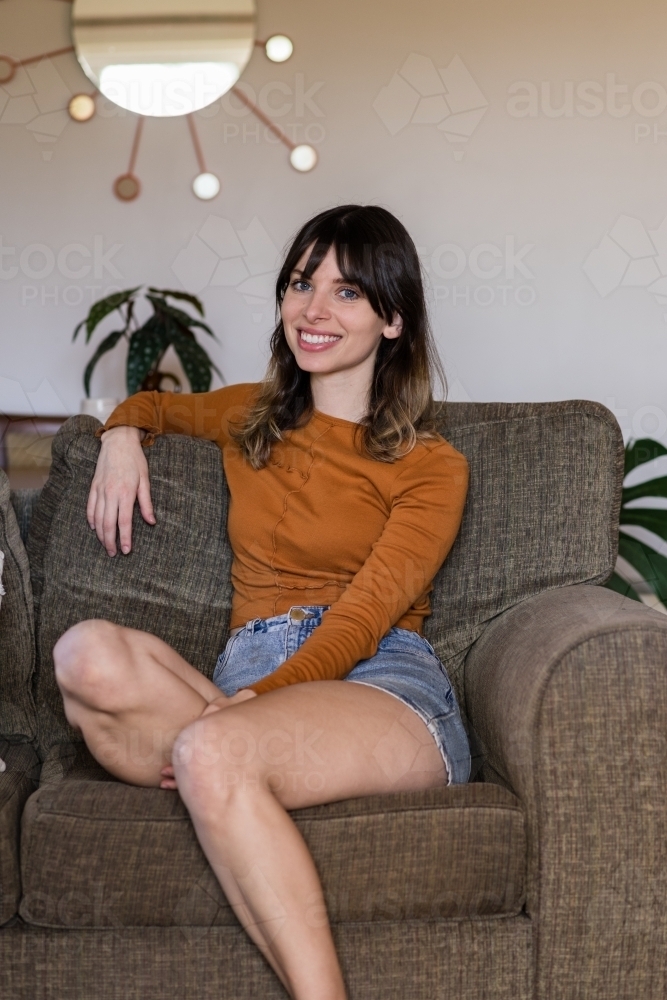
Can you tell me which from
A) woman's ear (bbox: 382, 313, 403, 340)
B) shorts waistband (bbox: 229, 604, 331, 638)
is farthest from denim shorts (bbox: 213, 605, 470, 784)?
woman's ear (bbox: 382, 313, 403, 340)

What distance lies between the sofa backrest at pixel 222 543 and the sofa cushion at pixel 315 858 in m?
0.36

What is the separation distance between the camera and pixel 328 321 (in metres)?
1.50

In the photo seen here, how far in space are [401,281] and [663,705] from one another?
2.37ft

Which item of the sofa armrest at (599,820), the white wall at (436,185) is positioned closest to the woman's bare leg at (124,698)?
the sofa armrest at (599,820)

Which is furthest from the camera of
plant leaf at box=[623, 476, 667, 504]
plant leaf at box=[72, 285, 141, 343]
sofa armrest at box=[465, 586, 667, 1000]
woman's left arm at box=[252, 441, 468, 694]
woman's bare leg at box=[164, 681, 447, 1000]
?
plant leaf at box=[72, 285, 141, 343]

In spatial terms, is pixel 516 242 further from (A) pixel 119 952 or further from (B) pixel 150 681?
(A) pixel 119 952

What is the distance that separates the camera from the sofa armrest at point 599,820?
3.73 ft

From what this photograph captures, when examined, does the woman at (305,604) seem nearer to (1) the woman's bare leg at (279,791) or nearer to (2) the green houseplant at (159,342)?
(1) the woman's bare leg at (279,791)

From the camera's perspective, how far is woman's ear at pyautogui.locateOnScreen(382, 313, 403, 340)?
1.54 m

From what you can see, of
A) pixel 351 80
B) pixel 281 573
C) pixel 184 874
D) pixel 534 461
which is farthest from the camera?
pixel 351 80

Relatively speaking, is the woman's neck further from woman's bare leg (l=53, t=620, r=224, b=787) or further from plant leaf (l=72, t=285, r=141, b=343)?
plant leaf (l=72, t=285, r=141, b=343)

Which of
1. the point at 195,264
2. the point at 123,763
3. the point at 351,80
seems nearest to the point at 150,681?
the point at 123,763

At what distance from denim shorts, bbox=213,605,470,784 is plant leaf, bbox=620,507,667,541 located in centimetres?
104

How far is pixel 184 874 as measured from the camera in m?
1.11
